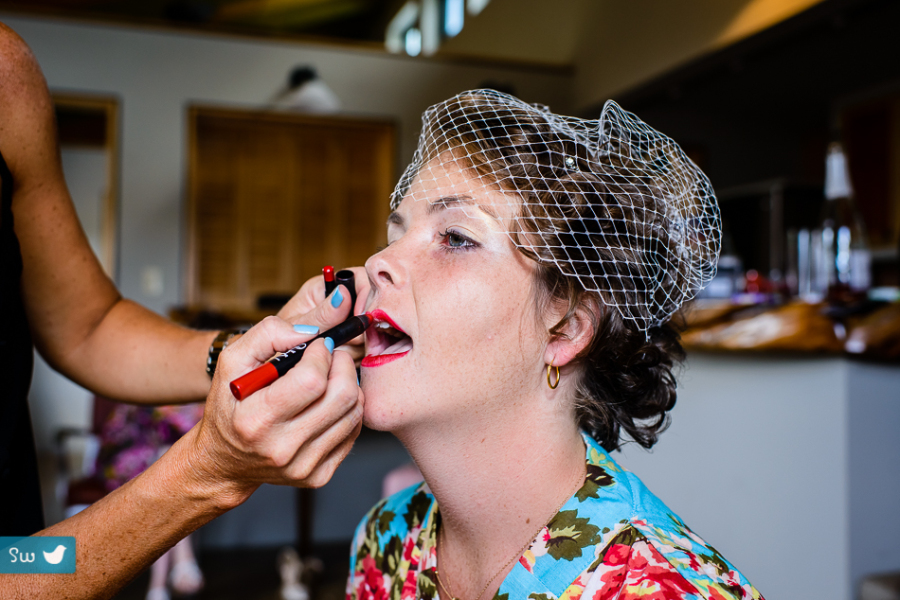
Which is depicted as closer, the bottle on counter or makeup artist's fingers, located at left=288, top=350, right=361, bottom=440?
makeup artist's fingers, located at left=288, top=350, right=361, bottom=440

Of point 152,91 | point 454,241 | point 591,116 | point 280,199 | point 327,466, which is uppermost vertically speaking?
point 152,91

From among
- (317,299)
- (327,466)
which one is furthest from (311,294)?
(327,466)

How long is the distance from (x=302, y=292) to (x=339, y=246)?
3992mm

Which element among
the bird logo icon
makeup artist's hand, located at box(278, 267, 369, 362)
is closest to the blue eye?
makeup artist's hand, located at box(278, 267, 369, 362)

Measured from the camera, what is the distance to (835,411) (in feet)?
5.08

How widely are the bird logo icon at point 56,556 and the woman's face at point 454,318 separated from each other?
38 centimetres

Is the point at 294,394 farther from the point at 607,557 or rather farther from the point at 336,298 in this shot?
the point at 607,557

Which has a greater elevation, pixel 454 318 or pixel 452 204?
pixel 452 204

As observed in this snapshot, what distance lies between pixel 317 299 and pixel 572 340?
39 centimetres

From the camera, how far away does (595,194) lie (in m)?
0.96

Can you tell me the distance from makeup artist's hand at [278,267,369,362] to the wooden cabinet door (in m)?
3.74

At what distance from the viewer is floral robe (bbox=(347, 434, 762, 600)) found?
76 cm

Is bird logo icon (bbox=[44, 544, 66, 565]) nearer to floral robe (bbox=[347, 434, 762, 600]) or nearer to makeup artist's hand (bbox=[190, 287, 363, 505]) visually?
makeup artist's hand (bbox=[190, 287, 363, 505])

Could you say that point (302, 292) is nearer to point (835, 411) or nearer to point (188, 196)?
point (835, 411)
